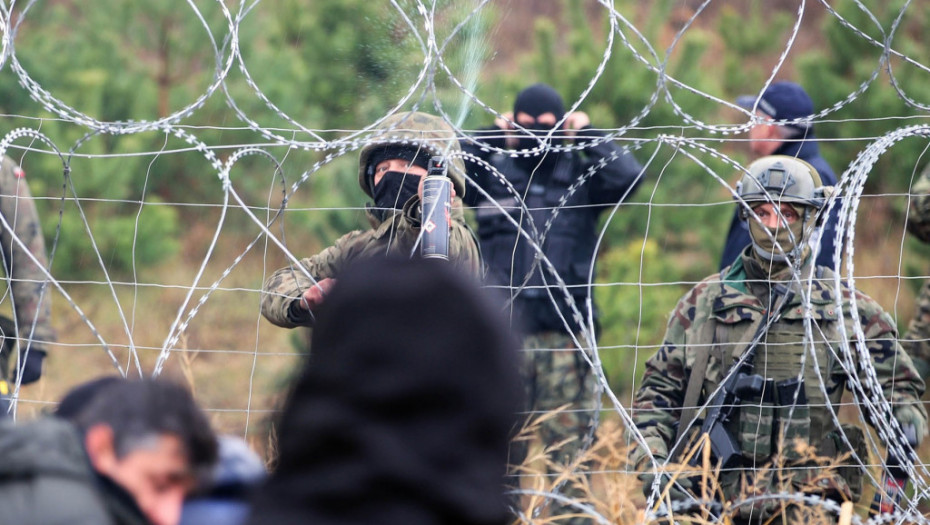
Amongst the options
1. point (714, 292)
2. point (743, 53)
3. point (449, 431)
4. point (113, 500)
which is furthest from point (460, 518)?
point (743, 53)

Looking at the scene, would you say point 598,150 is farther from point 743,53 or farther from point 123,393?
point 743,53

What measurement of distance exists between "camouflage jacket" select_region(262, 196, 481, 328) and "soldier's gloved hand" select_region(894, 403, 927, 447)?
135 cm

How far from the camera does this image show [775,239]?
143 inches

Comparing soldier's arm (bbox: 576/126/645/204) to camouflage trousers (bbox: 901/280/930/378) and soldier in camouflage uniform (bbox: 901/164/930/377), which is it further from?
camouflage trousers (bbox: 901/280/930/378)

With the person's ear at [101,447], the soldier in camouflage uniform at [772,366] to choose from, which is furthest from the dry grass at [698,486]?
the person's ear at [101,447]

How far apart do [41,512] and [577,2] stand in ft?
23.9

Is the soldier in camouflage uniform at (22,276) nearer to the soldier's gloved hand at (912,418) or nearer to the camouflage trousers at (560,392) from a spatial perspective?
the camouflage trousers at (560,392)

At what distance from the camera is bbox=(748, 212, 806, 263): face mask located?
11.9 feet

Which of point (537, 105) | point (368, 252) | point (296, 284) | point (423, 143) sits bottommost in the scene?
point (296, 284)

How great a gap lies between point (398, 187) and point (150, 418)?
7.71ft

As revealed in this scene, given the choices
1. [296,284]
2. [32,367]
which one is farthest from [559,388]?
[32,367]

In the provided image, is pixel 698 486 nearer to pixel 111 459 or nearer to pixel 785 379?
pixel 785 379

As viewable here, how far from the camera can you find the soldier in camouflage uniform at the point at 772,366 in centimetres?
346

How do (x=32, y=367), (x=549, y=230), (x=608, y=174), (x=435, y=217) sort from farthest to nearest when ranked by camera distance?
(x=608, y=174) < (x=549, y=230) < (x=32, y=367) < (x=435, y=217)
